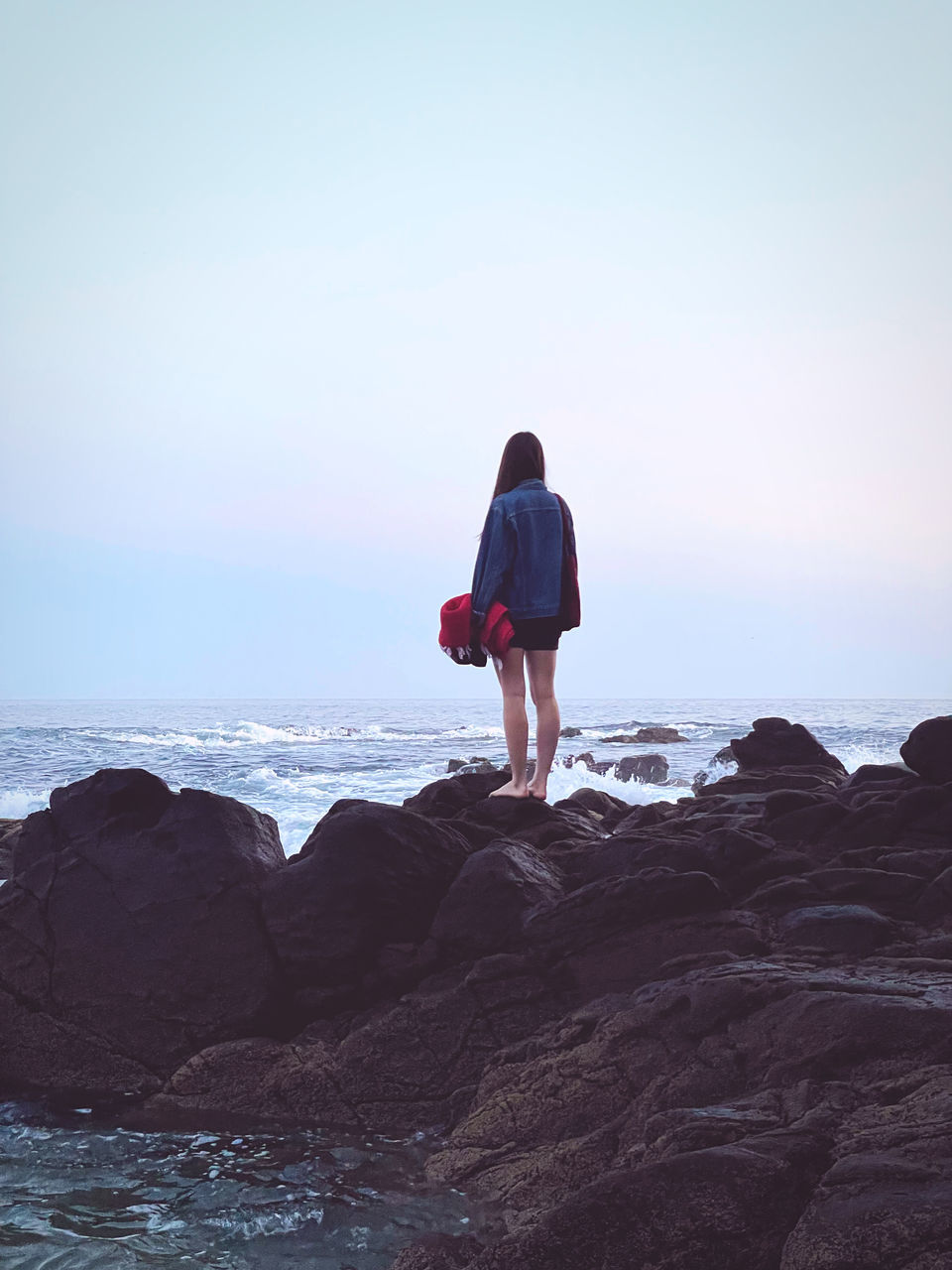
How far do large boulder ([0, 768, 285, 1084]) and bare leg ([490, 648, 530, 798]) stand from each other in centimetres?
164

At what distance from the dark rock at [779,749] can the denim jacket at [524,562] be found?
2529 mm

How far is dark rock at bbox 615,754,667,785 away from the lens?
16984 mm

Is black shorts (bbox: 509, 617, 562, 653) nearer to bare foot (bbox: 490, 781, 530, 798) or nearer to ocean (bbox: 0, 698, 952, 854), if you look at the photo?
bare foot (bbox: 490, 781, 530, 798)

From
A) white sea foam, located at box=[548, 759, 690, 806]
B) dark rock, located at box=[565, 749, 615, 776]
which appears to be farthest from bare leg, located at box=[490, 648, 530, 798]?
dark rock, located at box=[565, 749, 615, 776]

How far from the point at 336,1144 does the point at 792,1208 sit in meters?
2.28

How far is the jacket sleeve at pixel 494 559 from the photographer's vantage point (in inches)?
259

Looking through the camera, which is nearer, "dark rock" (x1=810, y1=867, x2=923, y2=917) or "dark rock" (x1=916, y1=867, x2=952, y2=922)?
"dark rock" (x1=916, y1=867, x2=952, y2=922)

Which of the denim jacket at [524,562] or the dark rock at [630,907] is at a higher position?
the denim jacket at [524,562]

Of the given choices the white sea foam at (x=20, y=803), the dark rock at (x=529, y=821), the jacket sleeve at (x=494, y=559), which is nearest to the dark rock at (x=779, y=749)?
the dark rock at (x=529, y=821)

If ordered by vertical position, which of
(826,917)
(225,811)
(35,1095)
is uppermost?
(225,811)

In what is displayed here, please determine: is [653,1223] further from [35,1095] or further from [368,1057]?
[35,1095]

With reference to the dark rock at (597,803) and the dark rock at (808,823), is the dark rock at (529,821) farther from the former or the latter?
the dark rock at (808,823)

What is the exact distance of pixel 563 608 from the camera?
22.1 ft

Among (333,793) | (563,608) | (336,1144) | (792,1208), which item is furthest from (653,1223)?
(333,793)
